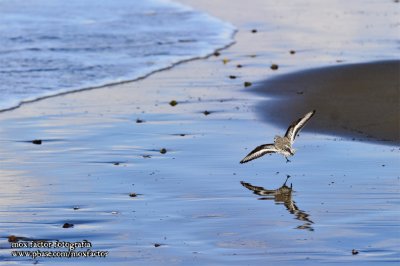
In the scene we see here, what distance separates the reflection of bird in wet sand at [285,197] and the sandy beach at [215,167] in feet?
0.04

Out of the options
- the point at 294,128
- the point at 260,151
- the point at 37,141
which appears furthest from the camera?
the point at 37,141

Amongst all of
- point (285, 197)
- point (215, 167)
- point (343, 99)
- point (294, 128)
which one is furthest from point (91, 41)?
point (285, 197)

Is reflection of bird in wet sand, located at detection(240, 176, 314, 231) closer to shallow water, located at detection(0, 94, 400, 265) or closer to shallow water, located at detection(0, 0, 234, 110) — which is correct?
shallow water, located at detection(0, 94, 400, 265)

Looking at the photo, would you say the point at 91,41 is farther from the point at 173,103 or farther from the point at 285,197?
the point at 285,197

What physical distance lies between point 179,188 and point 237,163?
1.30m

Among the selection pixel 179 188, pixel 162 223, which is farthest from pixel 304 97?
pixel 162 223

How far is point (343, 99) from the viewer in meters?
14.7

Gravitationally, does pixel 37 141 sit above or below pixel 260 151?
above

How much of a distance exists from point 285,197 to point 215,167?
137 cm

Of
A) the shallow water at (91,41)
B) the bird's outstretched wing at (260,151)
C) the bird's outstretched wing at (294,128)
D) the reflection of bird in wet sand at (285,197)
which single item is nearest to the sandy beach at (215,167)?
the reflection of bird in wet sand at (285,197)

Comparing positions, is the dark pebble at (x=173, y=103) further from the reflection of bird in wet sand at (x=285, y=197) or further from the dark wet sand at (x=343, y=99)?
the reflection of bird in wet sand at (x=285, y=197)

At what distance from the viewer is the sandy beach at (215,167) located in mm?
8156

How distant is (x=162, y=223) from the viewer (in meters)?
8.70

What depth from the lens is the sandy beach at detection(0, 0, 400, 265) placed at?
26.8ft
